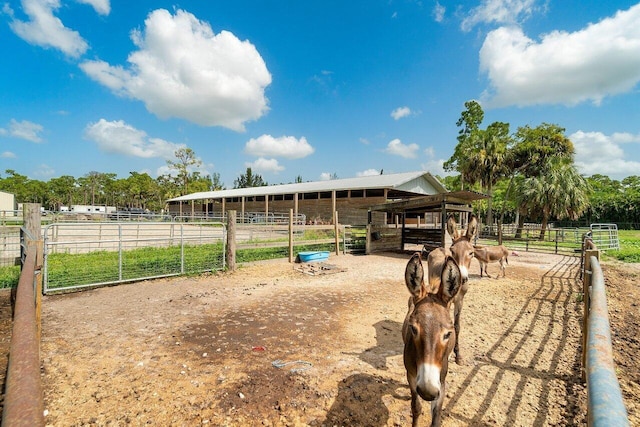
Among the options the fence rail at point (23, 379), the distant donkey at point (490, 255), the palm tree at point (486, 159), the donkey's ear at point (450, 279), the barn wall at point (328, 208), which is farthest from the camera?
the palm tree at point (486, 159)

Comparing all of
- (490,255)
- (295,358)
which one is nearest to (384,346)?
(295,358)

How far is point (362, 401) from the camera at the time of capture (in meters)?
3.17

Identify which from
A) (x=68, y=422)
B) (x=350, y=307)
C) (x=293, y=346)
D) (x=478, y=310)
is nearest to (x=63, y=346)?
(x=68, y=422)

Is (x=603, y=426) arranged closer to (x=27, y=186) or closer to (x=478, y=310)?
(x=478, y=310)

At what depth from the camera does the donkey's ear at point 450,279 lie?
232cm

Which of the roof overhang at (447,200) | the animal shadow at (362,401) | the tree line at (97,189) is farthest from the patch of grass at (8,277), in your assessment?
the tree line at (97,189)

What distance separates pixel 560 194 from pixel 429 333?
26453 mm

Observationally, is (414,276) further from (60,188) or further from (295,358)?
(60,188)

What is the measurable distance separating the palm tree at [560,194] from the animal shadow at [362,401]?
24.8 m

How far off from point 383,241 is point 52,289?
1269cm

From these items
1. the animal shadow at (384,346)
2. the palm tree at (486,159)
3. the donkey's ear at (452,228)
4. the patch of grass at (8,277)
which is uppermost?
the palm tree at (486,159)

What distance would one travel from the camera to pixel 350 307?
6348 mm

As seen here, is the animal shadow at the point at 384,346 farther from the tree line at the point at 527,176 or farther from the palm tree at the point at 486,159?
the palm tree at the point at 486,159

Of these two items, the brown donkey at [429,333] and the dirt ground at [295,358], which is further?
the dirt ground at [295,358]
